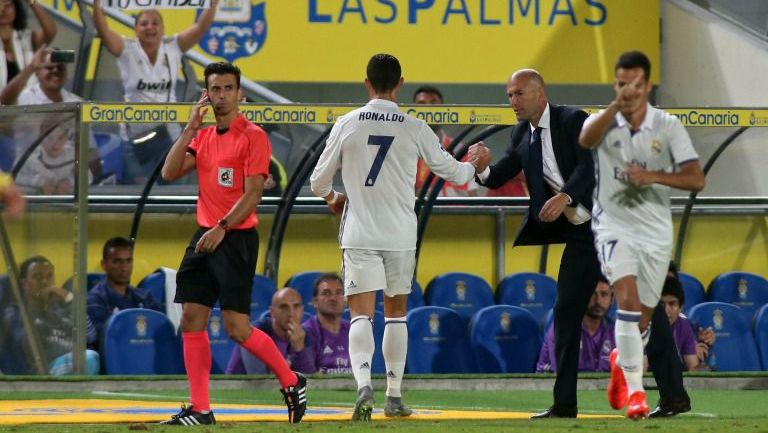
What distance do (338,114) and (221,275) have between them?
4007 millimetres

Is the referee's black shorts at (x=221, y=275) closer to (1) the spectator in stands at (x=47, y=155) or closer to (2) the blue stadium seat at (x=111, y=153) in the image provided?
(1) the spectator in stands at (x=47, y=155)

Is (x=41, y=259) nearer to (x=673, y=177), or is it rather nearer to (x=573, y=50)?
(x=673, y=177)

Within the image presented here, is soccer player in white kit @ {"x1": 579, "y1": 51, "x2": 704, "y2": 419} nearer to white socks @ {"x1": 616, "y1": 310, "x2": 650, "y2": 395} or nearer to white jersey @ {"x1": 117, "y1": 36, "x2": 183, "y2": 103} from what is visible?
white socks @ {"x1": 616, "y1": 310, "x2": 650, "y2": 395}

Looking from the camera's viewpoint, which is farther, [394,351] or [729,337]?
[729,337]

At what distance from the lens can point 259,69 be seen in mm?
17156

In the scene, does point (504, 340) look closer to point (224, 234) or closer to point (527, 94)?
point (527, 94)

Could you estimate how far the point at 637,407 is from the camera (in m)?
7.41

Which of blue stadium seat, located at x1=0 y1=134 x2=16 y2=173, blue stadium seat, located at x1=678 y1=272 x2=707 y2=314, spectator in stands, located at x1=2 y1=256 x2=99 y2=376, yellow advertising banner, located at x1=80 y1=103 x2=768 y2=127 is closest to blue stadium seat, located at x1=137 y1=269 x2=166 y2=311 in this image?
spectator in stands, located at x1=2 y1=256 x2=99 y2=376

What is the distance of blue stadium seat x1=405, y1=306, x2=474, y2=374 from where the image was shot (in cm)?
1255

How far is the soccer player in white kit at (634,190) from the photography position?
24.5ft

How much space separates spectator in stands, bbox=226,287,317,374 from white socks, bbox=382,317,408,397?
9.59 feet

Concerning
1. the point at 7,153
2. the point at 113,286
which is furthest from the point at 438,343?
the point at 7,153

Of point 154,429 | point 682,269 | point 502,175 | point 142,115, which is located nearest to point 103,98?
point 142,115

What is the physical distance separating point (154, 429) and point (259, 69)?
9937 mm
